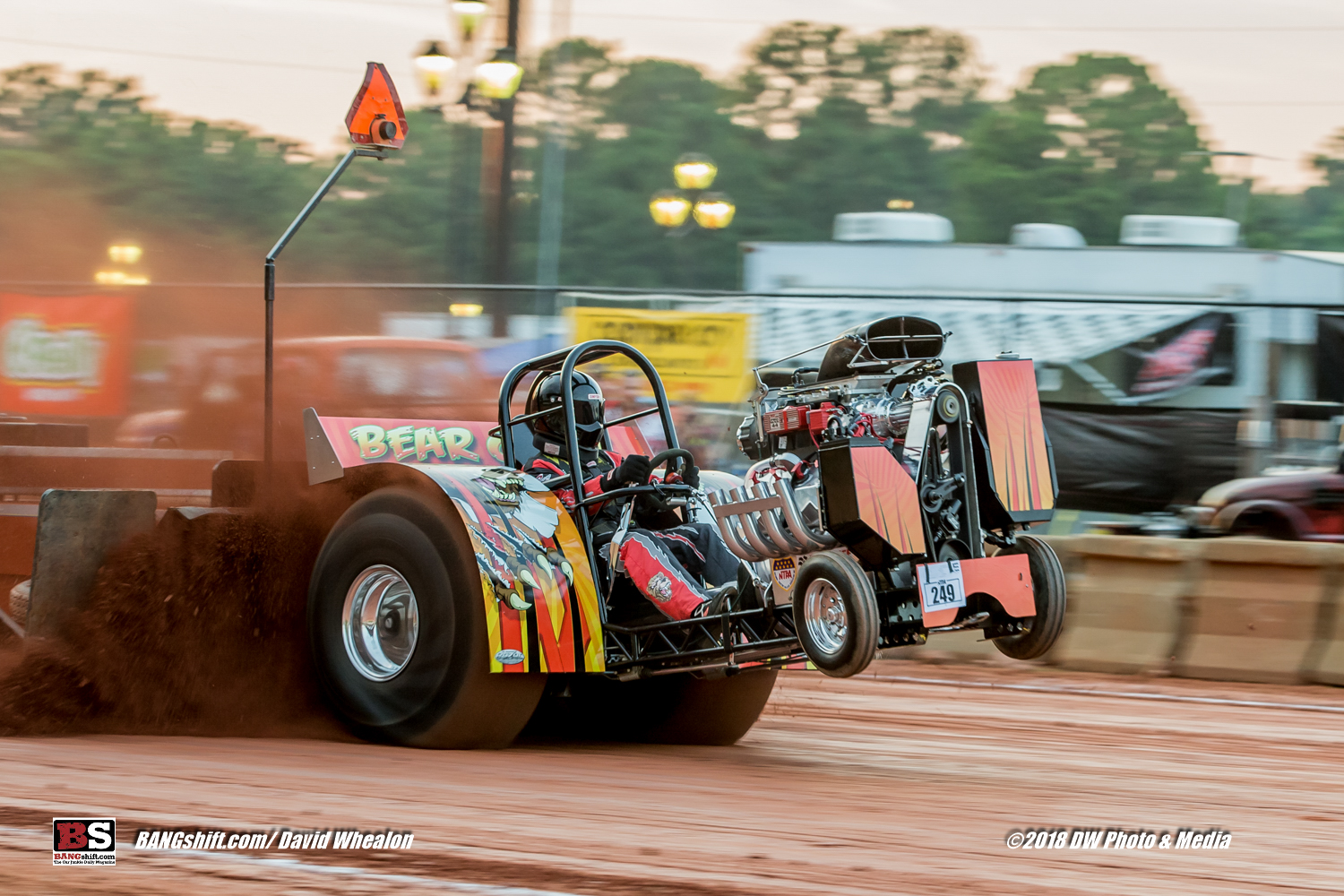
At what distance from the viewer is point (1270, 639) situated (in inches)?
362

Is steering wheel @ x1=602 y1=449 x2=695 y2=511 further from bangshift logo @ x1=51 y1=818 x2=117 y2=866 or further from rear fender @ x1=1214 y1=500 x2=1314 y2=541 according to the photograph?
rear fender @ x1=1214 y1=500 x2=1314 y2=541

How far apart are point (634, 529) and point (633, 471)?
23 centimetres

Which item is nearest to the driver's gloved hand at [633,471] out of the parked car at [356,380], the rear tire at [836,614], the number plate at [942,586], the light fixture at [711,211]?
the rear tire at [836,614]

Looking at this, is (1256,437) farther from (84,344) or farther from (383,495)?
(84,344)

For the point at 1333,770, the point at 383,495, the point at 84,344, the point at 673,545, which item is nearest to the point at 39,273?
the point at 84,344

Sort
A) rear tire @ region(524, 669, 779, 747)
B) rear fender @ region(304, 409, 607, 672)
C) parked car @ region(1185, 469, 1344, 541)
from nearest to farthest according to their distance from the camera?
rear fender @ region(304, 409, 607, 672) < rear tire @ region(524, 669, 779, 747) < parked car @ region(1185, 469, 1344, 541)

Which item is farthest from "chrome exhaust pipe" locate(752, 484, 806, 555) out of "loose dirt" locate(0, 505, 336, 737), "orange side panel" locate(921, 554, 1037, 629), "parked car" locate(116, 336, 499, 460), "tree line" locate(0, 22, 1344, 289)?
"tree line" locate(0, 22, 1344, 289)

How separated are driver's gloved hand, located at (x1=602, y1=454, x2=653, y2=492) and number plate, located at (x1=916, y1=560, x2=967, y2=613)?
1.25 m

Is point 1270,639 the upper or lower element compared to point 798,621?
lower

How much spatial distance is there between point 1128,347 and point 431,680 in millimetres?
6635

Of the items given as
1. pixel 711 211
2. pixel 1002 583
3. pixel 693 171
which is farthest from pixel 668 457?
pixel 711 211

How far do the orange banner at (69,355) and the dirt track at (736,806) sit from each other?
682cm

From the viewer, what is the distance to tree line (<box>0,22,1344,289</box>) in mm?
19984

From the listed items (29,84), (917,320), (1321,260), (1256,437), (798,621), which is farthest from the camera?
(29,84)
